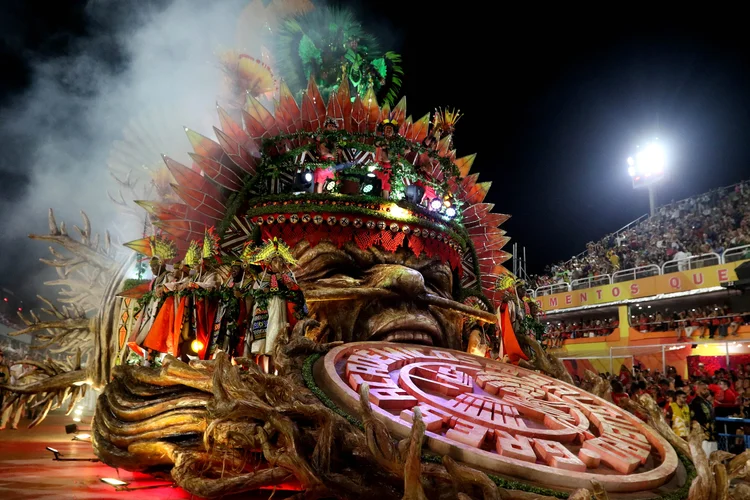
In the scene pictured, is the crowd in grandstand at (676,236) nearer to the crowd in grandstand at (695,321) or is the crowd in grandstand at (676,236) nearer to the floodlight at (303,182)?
the crowd in grandstand at (695,321)

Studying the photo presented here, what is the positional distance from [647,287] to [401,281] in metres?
17.7

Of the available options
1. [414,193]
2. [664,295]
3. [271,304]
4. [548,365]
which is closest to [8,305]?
[271,304]

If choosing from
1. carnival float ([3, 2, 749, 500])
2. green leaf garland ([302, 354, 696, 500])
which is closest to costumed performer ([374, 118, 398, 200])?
carnival float ([3, 2, 749, 500])

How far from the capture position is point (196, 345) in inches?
268

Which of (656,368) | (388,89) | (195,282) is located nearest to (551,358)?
(195,282)

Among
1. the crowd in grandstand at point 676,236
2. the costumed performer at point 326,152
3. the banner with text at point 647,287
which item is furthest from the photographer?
the crowd in grandstand at point 676,236

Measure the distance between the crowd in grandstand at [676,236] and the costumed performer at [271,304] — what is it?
61.6 feet

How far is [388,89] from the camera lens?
44.9 ft

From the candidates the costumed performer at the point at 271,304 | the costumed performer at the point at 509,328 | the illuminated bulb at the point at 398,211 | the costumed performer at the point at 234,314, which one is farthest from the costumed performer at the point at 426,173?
the costumed performer at the point at 234,314

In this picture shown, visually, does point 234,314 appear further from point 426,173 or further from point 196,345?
point 426,173

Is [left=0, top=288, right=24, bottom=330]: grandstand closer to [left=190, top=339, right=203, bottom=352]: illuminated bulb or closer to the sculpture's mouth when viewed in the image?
[left=190, top=339, right=203, bottom=352]: illuminated bulb

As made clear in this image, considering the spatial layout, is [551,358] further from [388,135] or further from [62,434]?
[62,434]

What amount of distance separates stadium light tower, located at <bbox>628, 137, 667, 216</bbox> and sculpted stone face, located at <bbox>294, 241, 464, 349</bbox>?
30.0m

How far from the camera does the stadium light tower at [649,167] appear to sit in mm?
33594
